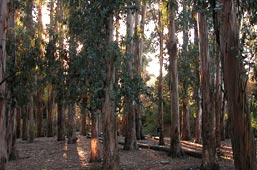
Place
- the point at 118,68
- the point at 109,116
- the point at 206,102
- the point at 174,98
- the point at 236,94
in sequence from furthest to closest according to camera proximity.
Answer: the point at 174,98, the point at 118,68, the point at 206,102, the point at 109,116, the point at 236,94

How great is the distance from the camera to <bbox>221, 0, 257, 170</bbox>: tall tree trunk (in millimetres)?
5500

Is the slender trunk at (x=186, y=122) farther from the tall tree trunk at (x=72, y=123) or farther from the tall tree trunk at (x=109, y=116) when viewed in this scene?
the tall tree trunk at (x=109, y=116)

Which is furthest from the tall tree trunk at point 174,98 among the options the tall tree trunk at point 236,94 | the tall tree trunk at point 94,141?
the tall tree trunk at point 236,94

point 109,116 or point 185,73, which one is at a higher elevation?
point 185,73

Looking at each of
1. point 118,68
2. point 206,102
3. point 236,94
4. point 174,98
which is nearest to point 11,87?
point 118,68

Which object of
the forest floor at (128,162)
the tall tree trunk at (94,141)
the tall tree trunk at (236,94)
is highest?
the tall tree trunk at (236,94)

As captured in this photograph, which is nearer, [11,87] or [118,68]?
[118,68]

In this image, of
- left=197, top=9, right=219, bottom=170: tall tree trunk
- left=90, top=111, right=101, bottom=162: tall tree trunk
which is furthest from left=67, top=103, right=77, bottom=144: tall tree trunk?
left=197, top=9, right=219, bottom=170: tall tree trunk

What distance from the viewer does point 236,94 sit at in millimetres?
5559

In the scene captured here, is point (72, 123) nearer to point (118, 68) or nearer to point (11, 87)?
point (11, 87)

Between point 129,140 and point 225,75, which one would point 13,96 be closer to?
point 129,140

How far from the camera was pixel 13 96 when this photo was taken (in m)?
14.2

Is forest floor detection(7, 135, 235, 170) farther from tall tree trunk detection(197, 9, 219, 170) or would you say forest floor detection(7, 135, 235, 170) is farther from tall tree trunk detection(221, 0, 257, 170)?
tall tree trunk detection(221, 0, 257, 170)

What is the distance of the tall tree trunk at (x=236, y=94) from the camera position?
5.50 metres
